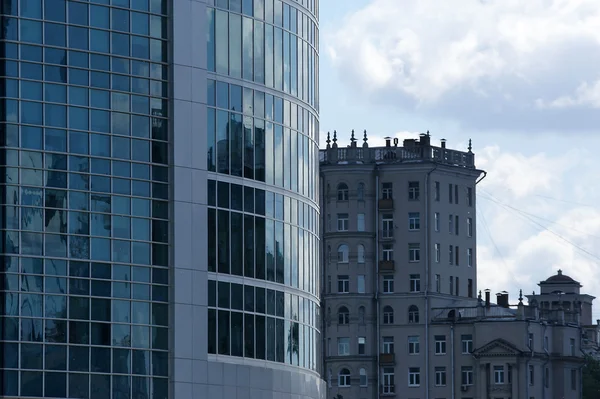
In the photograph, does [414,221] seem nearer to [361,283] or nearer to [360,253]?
[360,253]

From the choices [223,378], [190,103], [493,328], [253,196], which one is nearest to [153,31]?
[190,103]

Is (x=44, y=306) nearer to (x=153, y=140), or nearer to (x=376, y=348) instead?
(x=153, y=140)

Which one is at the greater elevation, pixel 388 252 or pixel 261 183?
pixel 388 252

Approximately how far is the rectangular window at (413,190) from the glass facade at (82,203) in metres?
102

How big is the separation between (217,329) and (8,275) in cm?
1029

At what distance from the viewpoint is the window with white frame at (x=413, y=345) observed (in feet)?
576

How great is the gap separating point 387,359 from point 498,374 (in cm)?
1111

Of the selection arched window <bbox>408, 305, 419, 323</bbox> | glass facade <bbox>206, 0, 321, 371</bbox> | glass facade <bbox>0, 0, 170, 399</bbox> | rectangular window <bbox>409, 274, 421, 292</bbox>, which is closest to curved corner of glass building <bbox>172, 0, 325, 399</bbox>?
glass facade <bbox>206, 0, 321, 371</bbox>

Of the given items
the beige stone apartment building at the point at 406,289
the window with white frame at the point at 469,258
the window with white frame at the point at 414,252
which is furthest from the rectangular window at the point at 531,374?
the window with white frame at the point at 414,252

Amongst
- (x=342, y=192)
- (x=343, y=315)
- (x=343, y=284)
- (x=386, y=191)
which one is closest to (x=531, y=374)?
(x=343, y=315)

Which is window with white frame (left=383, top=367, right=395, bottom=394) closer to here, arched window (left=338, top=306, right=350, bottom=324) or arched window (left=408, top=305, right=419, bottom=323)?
arched window (left=408, top=305, right=419, bottom=323)

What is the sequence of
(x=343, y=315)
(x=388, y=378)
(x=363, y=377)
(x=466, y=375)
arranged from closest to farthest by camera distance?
(x=466, y=375), (x=388, y=378), (x=363, y=377), (x=343, y=315)

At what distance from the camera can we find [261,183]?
8088cm

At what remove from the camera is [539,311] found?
181000 mm
